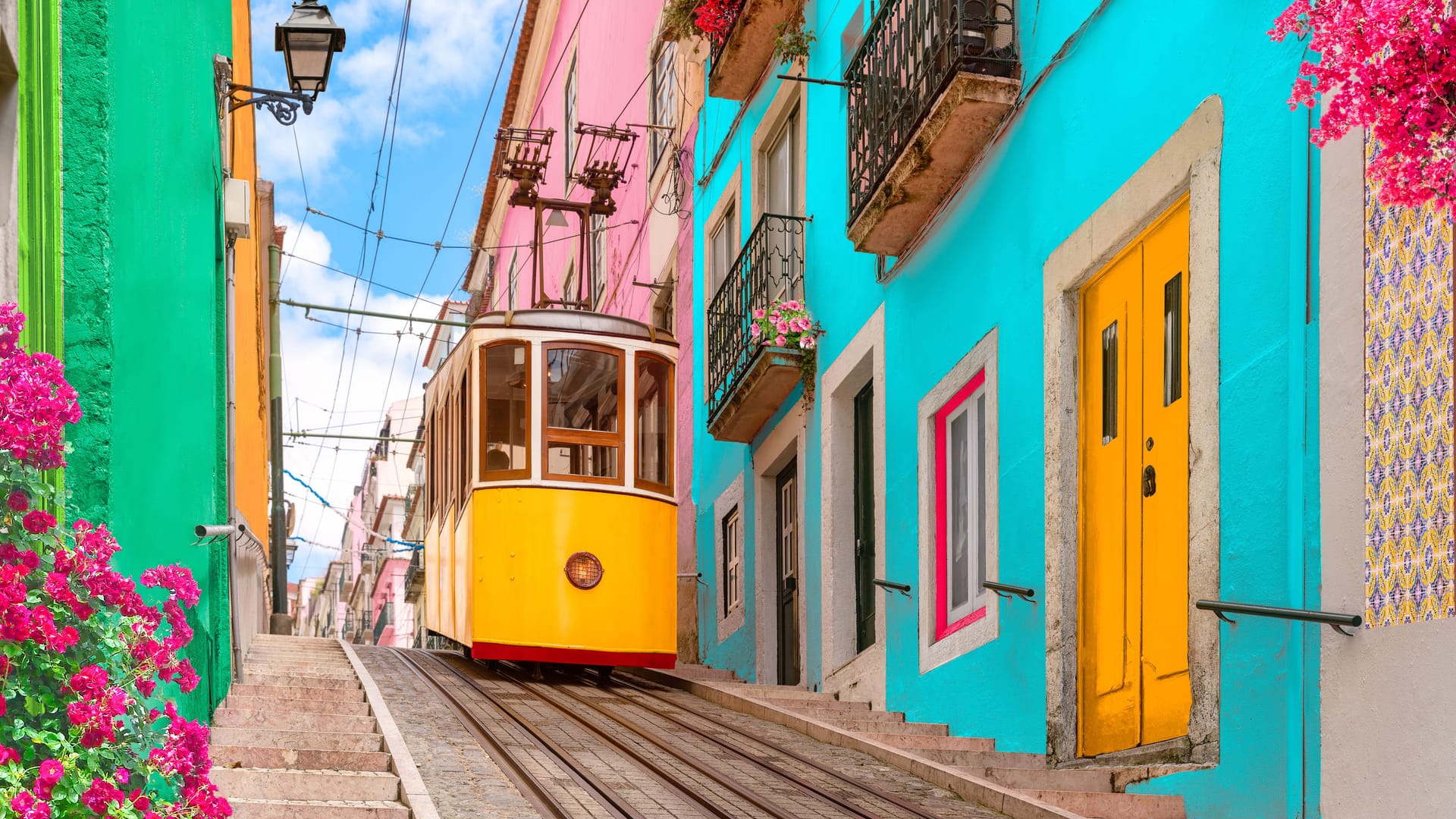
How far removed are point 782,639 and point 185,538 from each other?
7043 mm

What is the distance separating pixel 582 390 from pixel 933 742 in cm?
489

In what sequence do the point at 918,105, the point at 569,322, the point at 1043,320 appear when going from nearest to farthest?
the point at 1043,320 → the point at 918,105 → the point at 569,322

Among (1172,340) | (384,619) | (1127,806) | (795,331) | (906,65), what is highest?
(906,65)

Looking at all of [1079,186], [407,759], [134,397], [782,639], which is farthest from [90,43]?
[782,639]

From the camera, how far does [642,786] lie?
7242 millimetres

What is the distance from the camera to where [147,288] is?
587cm

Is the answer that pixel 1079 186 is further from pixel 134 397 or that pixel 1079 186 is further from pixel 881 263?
pixel 134 397

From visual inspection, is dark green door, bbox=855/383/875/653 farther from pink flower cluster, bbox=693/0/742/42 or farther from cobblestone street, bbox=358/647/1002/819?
pink flower cluster, bbox=693/0/742/42

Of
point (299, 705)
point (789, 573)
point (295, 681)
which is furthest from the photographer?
point (789, 573)

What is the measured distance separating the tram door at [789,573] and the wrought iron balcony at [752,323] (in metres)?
0.59

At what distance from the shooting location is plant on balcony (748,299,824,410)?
12.4 m

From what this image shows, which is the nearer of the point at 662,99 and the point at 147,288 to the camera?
the point at 147,288

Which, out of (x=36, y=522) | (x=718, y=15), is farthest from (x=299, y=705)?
(x=718, y=15)

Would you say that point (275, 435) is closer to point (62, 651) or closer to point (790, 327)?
point (790, 327)
